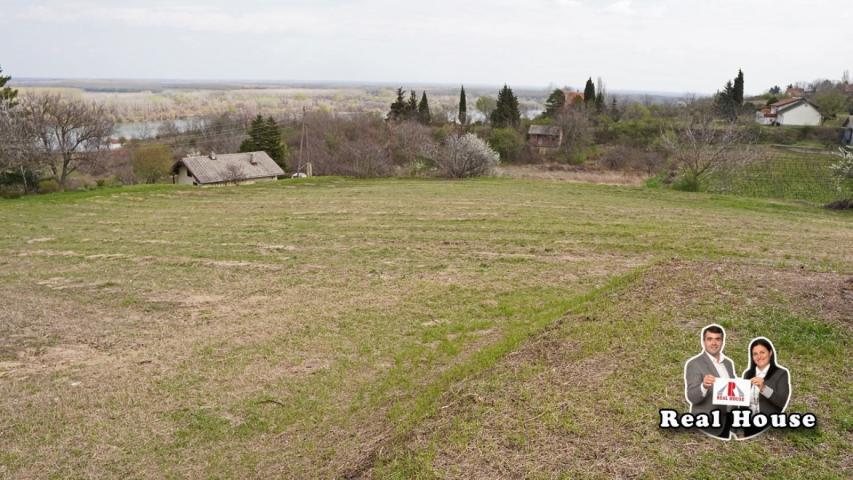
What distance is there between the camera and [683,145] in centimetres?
3088

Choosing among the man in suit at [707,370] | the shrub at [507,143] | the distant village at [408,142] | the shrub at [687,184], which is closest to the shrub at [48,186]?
the distant village at [408,142]

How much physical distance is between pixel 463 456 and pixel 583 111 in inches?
2248

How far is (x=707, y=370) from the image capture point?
12.2ft

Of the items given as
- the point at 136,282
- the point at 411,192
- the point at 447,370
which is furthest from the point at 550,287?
the point at 411,192

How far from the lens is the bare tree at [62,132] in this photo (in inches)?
1172

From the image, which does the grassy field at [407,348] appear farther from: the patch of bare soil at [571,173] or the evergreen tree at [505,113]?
the evergreen tree at [505,113]

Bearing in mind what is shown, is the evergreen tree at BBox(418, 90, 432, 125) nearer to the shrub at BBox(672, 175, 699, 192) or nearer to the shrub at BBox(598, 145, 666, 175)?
the shrub at BBox(598, 145, 666, 175)

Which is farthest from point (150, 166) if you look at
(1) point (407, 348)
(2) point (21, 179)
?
(1) point (407, 348)

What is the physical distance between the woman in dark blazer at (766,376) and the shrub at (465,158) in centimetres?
3150

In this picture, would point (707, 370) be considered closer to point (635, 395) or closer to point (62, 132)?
point (635, 395)

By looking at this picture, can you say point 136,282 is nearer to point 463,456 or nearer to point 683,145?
point 463,456

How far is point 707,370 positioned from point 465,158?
31.6 meters

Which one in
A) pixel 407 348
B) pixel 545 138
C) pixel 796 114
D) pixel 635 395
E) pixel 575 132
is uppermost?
pixel 796 114

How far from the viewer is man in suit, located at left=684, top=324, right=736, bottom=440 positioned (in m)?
3.66
